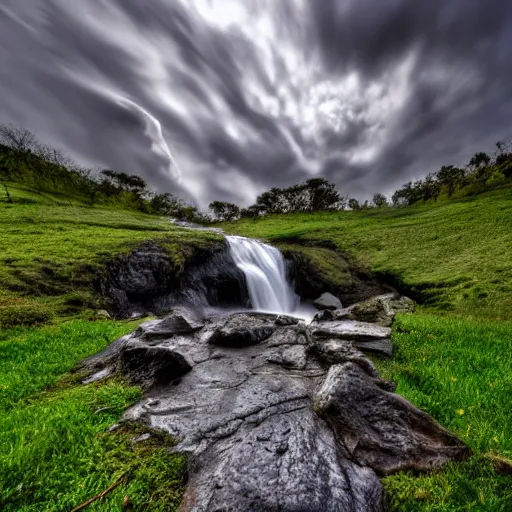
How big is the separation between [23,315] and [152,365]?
31.8ft

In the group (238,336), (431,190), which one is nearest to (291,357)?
(238,336)

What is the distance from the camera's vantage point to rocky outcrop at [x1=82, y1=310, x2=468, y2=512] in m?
3.46

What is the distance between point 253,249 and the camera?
35156mm

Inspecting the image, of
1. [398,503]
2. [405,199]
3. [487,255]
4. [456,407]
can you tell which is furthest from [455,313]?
[405,199]

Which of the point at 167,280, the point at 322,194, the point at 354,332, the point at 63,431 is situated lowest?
the point at 354,332

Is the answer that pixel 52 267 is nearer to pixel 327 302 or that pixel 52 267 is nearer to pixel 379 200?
pixel 327 302

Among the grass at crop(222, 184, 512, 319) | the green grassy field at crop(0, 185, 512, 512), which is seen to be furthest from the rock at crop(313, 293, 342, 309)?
the green grassy field at crop(0, 185, 512, 512)

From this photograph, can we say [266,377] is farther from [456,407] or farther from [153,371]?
[456,407]

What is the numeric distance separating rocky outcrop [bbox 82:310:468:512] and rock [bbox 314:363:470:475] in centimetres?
2

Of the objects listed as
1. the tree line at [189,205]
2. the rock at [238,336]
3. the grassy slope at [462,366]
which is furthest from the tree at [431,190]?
the rock at [238,336]

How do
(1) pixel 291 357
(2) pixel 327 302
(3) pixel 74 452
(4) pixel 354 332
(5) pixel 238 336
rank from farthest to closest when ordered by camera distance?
(2) pixel 327 302
(4) pixel 354 332
(5) pixel 238 336
(1) pixel 291 357
(3) pixel 74 452

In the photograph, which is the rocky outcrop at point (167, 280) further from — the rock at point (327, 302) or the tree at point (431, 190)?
the tree at point (431, 190)

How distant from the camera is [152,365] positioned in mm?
7137

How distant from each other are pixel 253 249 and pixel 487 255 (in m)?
23.4
